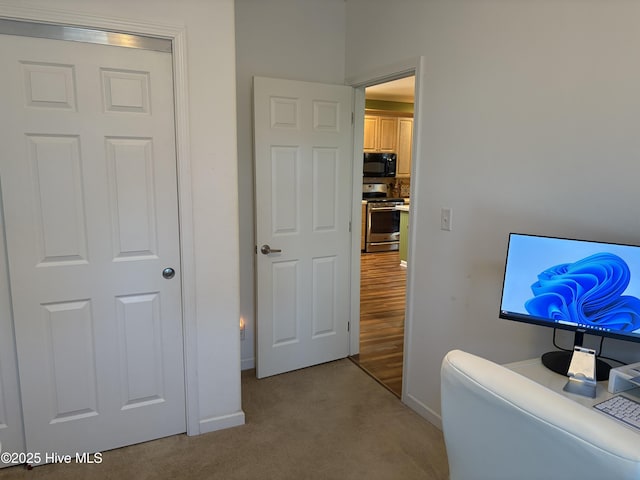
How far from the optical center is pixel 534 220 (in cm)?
198

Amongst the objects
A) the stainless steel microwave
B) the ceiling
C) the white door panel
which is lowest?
the white door panel

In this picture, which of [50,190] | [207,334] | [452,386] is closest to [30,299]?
[50,190]

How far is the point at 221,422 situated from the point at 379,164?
19.1 feet

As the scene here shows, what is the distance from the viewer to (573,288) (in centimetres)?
162

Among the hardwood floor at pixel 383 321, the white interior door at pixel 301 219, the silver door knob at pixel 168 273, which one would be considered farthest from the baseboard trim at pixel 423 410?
the silver door knob at pixel 168 273

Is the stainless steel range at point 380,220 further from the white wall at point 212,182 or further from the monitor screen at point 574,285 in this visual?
the monitor screen at point 574,285

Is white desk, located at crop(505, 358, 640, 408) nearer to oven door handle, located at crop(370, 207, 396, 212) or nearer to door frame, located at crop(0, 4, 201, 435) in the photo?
door frame, located at crop(0, 4, 201, 435)

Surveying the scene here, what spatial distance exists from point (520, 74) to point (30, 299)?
2449 mm

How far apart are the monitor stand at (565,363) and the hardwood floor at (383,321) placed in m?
1.36

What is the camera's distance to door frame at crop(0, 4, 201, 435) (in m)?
1.95

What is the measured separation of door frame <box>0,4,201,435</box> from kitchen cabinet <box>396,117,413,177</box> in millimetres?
6111

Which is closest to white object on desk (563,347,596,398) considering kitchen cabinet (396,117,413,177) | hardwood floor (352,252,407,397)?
hardwood floor (352,252,407,397)

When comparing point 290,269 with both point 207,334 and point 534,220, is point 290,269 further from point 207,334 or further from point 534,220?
point 534,220

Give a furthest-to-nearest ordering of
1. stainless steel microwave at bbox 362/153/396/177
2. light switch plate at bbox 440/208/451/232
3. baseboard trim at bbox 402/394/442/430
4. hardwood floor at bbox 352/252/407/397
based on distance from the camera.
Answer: stainless steel microwave at bbox 362/153/396/177, hardwood floor at bbox 352/252/407/397, baseboard trim at bbox 402/394/442/430, light switch plate at bbox 440/208/451/232
